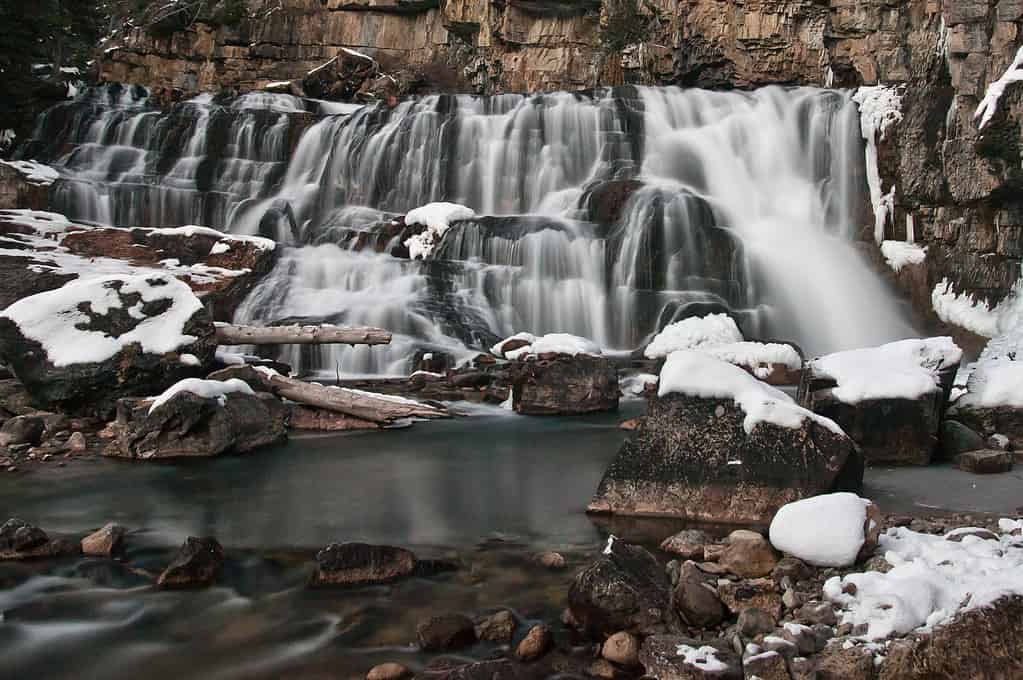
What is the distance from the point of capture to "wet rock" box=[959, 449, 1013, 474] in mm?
6613

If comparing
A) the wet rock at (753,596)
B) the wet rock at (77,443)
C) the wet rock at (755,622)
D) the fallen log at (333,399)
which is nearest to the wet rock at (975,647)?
the wet rock at (755,622)

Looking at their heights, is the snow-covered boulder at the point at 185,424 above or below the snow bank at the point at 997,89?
below

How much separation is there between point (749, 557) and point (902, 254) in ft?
46.9

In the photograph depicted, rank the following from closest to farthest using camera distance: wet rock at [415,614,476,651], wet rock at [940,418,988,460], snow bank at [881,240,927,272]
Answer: wet rock at [415,614,476,651], wet rock at [940,418,988,460], snow bank at [881,240,927,272]

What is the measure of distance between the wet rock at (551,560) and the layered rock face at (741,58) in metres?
13.1

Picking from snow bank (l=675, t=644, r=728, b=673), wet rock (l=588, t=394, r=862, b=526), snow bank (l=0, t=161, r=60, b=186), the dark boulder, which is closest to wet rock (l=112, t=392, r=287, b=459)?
the dark boulder

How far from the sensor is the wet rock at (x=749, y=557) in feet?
13.3

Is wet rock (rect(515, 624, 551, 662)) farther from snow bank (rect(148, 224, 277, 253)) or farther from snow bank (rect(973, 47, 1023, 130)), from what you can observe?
snow bank (rect(973, 47, 1023, 130))

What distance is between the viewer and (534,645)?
145 inches

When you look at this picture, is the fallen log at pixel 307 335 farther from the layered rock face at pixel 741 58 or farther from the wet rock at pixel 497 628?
the layered rock face at pixel 741 58

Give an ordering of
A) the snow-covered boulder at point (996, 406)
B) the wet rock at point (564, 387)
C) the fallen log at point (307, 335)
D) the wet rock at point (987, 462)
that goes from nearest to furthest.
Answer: the wet rock at point (987, 462)
the snow-covered boulder at point (996, 406)
the wet rock at point (564, 387)
the fallen log at point (307, 335)

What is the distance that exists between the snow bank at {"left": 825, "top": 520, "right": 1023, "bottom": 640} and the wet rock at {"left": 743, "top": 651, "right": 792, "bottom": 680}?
39 centimetres

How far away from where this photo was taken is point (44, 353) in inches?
356

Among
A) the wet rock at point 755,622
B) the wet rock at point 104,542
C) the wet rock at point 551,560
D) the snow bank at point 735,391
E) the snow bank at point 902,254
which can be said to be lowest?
the wet rock at point 104,542
